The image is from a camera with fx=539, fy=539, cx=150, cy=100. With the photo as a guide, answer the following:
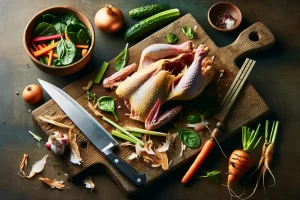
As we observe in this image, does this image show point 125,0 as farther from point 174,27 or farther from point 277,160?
point 277,160

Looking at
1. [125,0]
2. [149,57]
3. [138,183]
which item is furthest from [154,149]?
[125,0]

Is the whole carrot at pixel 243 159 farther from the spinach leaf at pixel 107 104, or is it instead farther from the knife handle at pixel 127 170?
the spinach leaf at pixel 107 104

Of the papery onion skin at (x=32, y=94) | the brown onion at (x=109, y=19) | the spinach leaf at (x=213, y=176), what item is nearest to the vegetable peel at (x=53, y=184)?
the papery onion skin at (x=32, y=94)

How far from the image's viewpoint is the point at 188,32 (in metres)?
2.34

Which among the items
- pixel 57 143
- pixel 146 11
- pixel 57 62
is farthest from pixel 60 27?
pixel 57 143

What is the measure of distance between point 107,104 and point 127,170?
298 millimetres

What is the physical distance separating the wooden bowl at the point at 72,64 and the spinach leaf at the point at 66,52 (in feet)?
0.12

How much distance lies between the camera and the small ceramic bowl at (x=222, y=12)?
2416 millimetres

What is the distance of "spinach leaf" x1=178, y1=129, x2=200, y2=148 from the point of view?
216cm

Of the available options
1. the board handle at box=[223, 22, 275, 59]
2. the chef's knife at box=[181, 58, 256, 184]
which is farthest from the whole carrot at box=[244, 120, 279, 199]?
the board handle at box=[223, 22, 275, 59]

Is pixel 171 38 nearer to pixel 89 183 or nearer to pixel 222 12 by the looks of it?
pixel 222 12

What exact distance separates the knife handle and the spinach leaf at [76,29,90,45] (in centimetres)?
50

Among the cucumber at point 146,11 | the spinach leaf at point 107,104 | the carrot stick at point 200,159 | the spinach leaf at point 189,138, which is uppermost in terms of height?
the cucumber at point 146,11

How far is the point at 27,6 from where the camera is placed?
246 cm
